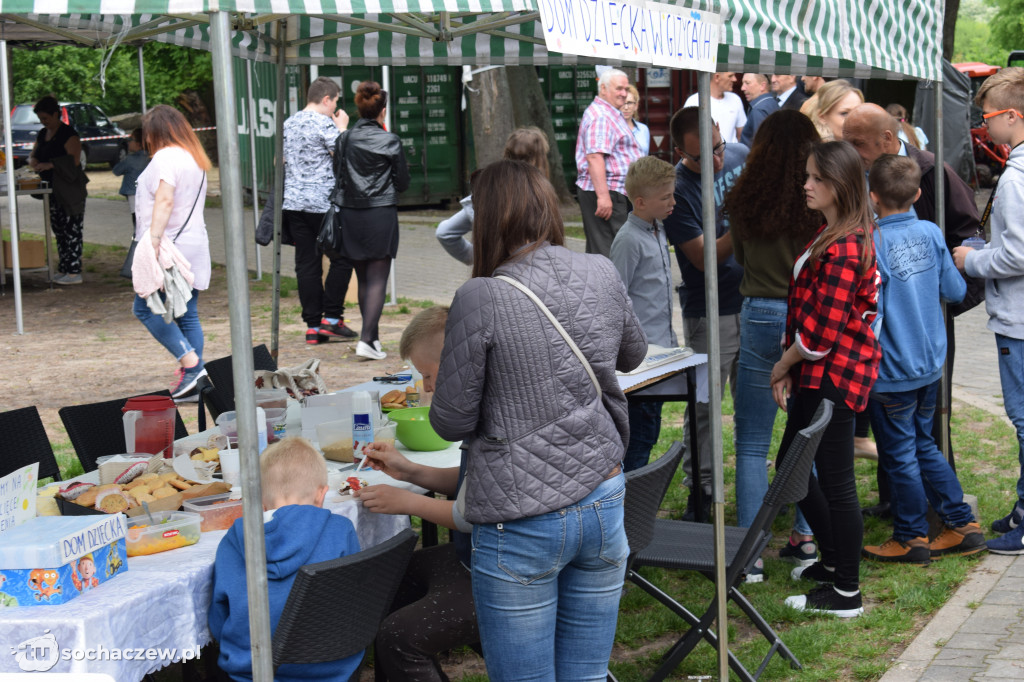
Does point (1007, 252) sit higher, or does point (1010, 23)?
point (1010, 23)

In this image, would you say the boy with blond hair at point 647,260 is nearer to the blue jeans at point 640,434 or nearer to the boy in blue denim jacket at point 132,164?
the blue jeans at point 640,434

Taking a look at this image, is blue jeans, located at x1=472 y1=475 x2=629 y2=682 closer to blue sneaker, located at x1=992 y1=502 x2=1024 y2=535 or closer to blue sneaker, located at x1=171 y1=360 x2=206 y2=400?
blue sneaker, located at x1=992 y1=502 x2=1024 y2=535

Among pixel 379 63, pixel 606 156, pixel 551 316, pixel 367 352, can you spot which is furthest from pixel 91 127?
pixel 551 316

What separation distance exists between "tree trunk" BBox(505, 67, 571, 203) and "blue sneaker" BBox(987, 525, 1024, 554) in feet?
41.2

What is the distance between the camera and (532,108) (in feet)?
57.5

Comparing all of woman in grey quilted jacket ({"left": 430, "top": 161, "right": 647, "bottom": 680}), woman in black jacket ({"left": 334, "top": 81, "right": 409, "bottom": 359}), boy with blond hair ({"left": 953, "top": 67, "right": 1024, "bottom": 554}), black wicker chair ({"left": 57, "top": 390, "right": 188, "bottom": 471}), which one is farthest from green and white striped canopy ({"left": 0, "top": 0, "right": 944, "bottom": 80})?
woman in black jacket ({"left": 334, "top": 81, "right": 409, "bottom": 359})

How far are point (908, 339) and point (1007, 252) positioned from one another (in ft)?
1.84

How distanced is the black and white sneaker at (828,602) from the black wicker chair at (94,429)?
2.45 meters

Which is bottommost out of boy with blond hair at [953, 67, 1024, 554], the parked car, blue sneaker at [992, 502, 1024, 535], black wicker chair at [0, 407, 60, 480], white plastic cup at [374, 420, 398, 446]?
blue sneaker at [992, 502, 1024, 535]

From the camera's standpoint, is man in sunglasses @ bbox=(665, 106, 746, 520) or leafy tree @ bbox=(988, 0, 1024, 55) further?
leafy tree @ bbox=(988, 0, 1024, 55)

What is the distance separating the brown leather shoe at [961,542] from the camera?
4820 millimetres

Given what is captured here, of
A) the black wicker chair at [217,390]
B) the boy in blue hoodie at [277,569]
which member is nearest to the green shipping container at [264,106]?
the black wicker chair at [217,390]

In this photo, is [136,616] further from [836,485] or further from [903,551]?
[903,551]

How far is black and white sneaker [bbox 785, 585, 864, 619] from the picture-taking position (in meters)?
4.25
